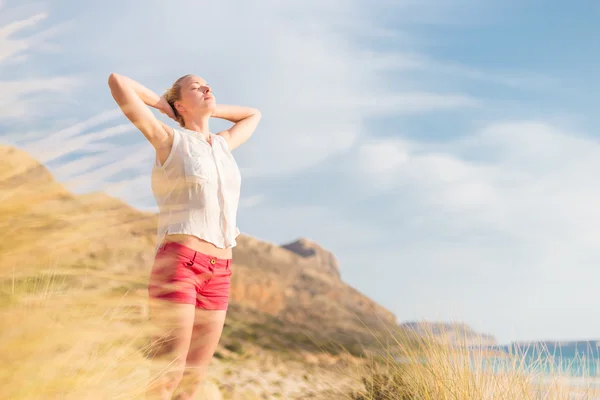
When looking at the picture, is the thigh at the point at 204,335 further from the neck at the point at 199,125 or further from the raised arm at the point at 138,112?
the neck at the point at 199,125

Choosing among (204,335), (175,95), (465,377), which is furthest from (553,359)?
(175,95)

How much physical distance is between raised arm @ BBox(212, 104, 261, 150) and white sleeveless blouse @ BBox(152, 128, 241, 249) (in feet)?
1.41

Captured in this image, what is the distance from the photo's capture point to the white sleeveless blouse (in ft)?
8.74

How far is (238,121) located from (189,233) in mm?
1127

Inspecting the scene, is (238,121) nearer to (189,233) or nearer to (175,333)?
(189,233)

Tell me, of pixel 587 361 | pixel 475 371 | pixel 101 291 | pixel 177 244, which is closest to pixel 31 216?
pixel 101 291

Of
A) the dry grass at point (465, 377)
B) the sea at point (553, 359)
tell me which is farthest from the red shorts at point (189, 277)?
the sea at point (553, 359)

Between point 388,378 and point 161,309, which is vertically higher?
point 161,309

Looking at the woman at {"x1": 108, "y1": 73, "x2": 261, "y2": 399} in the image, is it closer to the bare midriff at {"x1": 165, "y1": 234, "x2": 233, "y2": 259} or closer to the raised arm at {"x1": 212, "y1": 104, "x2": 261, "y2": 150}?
the bare midriff at {"x1": 165, "y1": 234, "x2": 233, "y2": 259}

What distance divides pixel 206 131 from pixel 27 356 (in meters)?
1.70

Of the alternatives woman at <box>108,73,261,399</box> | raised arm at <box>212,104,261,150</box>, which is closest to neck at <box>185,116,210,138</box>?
woman at <box>108,73,261,399</box>

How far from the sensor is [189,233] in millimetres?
2633

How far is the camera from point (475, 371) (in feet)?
11.8

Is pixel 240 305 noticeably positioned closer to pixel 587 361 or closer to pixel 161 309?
pixel 587 361
